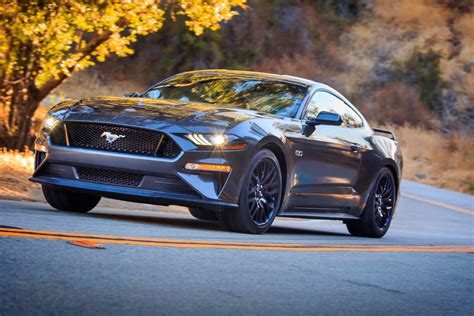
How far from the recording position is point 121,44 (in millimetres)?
16438

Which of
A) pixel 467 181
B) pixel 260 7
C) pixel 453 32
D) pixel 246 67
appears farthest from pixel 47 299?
pixel 453 32

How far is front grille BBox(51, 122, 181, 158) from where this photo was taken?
326 inches

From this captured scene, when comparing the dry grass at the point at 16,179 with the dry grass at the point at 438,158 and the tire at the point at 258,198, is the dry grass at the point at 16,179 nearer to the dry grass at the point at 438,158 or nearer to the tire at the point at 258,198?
the tire at the point at 258,198

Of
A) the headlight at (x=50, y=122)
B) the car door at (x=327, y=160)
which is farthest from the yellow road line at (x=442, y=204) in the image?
the headlight at (x=50, y=122)

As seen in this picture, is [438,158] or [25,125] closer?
[25,125]

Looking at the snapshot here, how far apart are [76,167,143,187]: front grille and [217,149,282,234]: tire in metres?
0.83

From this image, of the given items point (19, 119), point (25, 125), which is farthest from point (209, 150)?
point (19, 119)

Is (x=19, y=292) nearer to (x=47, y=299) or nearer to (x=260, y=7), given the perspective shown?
(x=47, y=299)

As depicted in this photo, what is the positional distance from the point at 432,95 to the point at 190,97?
30.7 meters

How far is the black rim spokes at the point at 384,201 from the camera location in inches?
453

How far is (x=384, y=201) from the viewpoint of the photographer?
460 inches

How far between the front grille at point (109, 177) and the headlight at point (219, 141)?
0.54m

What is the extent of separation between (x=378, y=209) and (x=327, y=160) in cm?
170

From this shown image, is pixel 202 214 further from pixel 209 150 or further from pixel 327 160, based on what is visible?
pixel 209 150
